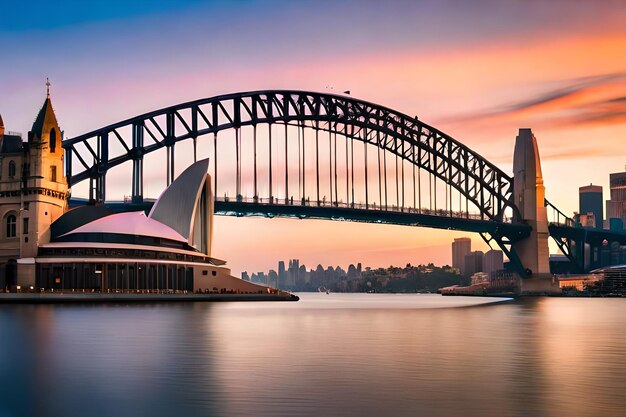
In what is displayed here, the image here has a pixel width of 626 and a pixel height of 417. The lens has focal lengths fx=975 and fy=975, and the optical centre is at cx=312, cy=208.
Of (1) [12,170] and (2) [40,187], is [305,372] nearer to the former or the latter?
(2) [40,187]

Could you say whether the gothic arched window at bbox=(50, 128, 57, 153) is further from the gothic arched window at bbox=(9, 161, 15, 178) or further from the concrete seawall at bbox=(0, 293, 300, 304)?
the concrete seawall at bbox=(0, 293, 300, 304)

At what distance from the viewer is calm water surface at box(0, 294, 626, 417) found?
24.1 meters

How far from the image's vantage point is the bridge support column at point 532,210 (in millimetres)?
154500

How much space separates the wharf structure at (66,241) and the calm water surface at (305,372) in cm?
4881

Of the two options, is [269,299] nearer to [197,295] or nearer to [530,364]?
[197,295]

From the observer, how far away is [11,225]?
348 feet

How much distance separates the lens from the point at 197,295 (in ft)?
358

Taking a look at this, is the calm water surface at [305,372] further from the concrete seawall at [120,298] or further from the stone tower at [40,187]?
the stone tower at [40,187]

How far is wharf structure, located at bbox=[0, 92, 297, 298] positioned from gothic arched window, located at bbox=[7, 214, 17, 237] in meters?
0.09

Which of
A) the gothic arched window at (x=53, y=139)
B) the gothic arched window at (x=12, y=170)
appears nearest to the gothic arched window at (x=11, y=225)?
the gothic arched window at (x=12, y=170)

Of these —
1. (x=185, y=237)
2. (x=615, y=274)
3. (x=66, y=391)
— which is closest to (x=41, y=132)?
(x=185, y=237)

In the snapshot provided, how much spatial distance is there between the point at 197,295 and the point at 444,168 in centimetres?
5817

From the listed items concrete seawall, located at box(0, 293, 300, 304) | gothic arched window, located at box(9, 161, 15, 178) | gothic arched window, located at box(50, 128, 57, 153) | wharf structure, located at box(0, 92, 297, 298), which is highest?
gothic arched window, located at box(50, 128, 57, 153)

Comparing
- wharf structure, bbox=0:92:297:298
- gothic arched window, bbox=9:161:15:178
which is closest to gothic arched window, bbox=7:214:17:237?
wharf structure, bbox=0:92:297:298
